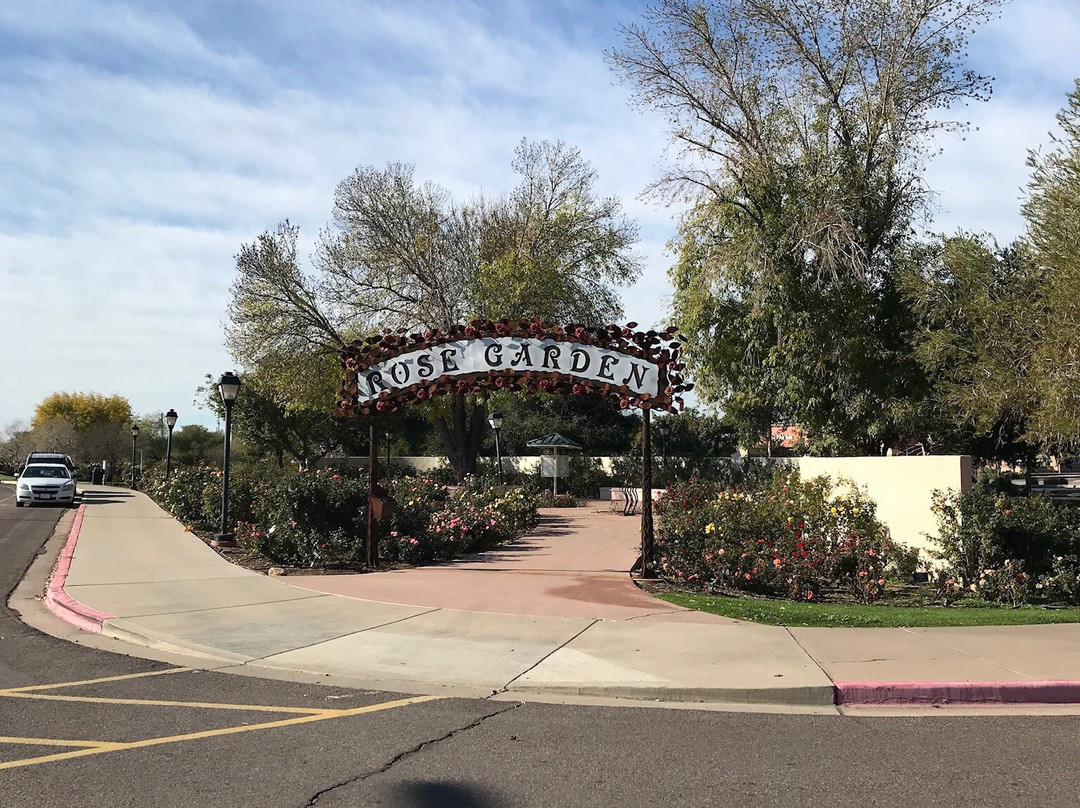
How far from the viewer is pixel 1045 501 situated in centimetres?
1201

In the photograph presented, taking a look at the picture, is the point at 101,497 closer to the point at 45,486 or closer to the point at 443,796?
the point at 45,486

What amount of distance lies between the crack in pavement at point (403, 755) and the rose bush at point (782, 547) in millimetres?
5770

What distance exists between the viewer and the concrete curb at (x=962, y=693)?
23.8ft

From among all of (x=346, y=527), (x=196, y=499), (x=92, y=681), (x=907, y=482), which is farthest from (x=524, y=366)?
(x=196, y=499)

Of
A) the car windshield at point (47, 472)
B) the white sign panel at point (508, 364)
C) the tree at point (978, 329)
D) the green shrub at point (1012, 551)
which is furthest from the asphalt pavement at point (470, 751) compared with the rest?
the car windshield at point (47, 472)

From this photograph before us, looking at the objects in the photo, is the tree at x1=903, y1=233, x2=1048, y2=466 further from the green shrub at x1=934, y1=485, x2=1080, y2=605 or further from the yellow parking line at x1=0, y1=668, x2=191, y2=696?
the yellow parking line at x1=0, y1=668, x2=191, y2=696

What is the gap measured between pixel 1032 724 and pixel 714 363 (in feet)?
71.5

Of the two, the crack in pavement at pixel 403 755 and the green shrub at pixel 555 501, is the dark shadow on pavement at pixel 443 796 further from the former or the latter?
the green shrub at pixel 555 501

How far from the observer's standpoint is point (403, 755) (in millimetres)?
5961

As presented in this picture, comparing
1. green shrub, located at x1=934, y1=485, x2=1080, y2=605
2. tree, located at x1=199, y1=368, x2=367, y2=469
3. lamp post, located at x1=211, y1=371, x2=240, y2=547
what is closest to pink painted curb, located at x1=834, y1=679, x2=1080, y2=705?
green shrub, located at x1=934, y1=485, x2=1080, y2=605

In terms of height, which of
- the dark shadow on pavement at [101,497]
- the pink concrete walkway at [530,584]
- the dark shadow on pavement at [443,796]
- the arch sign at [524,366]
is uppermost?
the arch sign at [524,366]

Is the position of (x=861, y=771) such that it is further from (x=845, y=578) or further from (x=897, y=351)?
(x=897, y=351)

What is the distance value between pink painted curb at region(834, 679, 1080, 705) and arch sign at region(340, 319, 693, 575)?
6350 mm

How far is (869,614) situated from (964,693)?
10.2ft
